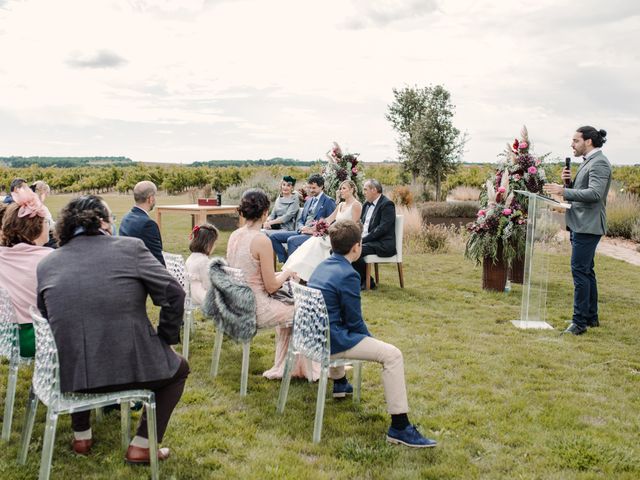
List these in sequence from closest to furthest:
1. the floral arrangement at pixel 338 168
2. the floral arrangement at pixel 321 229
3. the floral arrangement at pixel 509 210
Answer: the floral arrangement at pixel 321 229
the floral arrangement at pixel 509 210
the floral arrangement at pixel 338 168

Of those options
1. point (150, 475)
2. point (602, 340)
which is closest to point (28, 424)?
point (150, 475)

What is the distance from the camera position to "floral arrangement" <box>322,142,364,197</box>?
34.8 ft

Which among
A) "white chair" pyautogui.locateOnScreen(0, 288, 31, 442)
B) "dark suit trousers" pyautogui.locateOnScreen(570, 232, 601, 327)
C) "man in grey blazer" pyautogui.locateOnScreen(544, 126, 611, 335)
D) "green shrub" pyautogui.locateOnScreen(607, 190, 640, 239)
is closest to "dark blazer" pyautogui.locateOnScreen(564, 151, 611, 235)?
"man in grey blazer" pyautogui.locateOnScreen(544, 126, 611, 335)

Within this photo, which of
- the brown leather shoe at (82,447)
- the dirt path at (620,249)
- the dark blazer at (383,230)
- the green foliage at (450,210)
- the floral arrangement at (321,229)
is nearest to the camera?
the brown leather shoe at (82,447)

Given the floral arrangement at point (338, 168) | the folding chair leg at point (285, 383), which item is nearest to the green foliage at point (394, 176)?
the floral arrangement at point (338, 168)

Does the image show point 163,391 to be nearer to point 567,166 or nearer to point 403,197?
point 567,166

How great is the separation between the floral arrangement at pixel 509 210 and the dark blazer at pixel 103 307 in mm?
6139

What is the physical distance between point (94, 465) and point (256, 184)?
47.8 ft

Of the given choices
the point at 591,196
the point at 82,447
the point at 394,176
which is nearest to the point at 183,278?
the point at 82,447

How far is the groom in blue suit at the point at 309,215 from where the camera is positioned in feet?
28.8

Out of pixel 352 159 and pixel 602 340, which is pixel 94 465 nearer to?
pixel 602 340

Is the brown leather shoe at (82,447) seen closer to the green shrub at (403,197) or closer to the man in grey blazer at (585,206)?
the man in grey blazer at (585,206)

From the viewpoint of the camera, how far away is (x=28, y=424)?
10.8 feet

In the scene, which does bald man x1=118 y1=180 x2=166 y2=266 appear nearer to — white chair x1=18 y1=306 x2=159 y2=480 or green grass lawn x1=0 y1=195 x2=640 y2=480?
green grass lawn x1=0 y1=195 x2=640 y2=480
